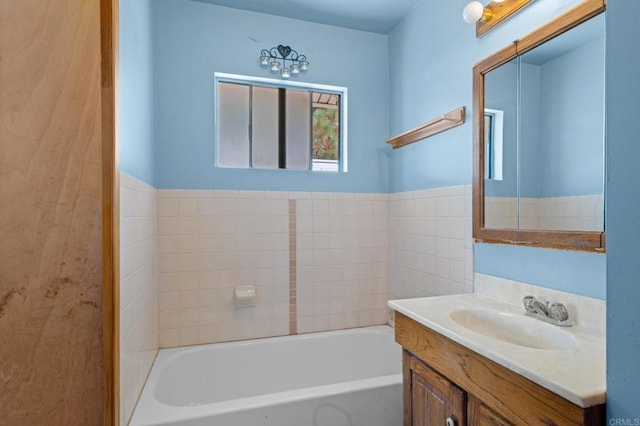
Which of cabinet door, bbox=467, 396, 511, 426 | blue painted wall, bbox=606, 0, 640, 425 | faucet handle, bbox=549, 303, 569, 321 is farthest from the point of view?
faucet handle, bbox=549, 303, 569, 321

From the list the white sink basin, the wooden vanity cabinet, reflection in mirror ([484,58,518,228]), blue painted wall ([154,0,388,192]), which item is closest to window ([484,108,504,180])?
reflection in mirror ([484,58,518,228])

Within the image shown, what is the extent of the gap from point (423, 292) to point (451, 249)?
0.41 meters

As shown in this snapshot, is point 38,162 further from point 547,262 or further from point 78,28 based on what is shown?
point 547,262

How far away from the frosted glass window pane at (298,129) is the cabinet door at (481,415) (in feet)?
6.22

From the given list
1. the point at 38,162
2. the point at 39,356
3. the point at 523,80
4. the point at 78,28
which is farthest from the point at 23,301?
the point at 523,80

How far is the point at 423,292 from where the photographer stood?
2.11m

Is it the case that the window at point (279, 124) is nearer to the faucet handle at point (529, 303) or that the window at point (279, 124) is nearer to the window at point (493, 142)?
the window at point (493, 142)

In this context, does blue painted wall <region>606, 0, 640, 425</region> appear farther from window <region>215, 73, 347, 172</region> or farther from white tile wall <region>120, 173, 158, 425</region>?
window <region>215, 73, 347, 172</region>

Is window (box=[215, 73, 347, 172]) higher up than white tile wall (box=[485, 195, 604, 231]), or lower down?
higher up

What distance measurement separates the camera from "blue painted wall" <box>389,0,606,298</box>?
1.29 m

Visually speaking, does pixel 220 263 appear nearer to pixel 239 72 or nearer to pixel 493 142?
pixel 239 72

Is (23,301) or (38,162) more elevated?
(38,162)

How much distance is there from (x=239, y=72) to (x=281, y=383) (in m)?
2.16

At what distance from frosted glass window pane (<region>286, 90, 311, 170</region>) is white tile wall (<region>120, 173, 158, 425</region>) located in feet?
3.38
